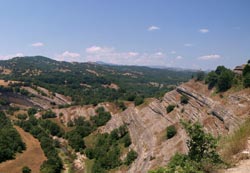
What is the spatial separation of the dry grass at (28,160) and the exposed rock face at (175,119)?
28253 millimetres

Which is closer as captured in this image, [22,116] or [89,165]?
[89,165]

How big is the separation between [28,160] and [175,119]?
47595mm

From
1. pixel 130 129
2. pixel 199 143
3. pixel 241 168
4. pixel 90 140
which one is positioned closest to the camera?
pixel 241 168

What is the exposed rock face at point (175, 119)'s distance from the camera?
2000 inches

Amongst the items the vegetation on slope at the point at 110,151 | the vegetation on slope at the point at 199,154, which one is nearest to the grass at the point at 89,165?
the vegetation on slope at the point at 110,151

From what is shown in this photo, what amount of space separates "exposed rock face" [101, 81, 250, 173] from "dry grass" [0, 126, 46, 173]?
2825cm

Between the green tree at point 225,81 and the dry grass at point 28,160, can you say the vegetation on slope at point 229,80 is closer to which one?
the green tree at point 225,81

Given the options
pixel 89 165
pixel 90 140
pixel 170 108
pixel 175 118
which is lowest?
pixel 89 165

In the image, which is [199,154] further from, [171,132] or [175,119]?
[175,119]

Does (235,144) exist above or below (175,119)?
above

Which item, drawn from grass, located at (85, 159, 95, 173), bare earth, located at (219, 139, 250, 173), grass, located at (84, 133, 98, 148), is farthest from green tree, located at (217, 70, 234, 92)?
bare earth, located at (219, 139, 250, 173)

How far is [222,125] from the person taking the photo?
1971 inches

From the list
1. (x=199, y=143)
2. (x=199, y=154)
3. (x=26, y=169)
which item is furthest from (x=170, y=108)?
(x=199, y=154)

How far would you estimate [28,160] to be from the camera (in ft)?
291
